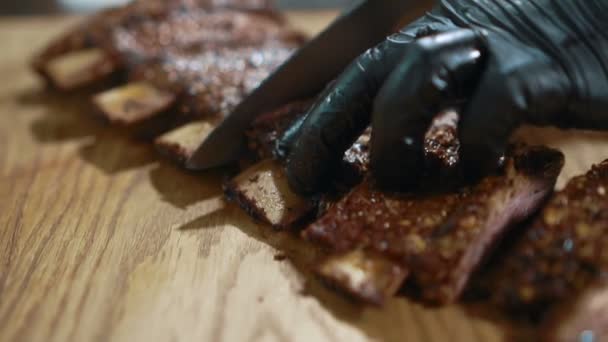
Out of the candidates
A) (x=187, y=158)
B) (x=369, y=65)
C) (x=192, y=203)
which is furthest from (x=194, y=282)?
(x=369, y=65)

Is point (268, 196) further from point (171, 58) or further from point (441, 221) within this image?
point (171, 58)

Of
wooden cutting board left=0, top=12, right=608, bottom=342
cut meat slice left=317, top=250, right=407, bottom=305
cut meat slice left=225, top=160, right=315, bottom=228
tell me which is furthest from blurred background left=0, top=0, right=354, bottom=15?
cut meat slice left=317, top=250, right=407, bottom=305

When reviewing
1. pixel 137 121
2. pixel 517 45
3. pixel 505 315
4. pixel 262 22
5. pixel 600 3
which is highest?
pixel 600 3

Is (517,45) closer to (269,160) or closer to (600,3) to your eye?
(600,3)

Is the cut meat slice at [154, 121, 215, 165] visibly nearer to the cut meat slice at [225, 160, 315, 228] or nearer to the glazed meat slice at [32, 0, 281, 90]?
the cut meat slice at [225, 160, 315, 228]

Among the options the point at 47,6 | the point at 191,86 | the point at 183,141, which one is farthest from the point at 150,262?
the point at 47,6
